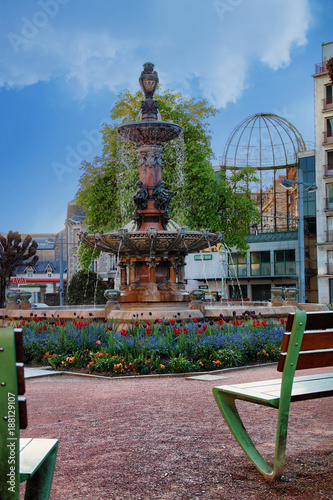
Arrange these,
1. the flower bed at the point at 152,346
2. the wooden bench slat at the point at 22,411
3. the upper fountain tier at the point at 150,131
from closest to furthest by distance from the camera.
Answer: the wooden bench slat at the point at 22,411 < the flower bed at the point at 152,346 < the upper fountain tier at the point at 150,131

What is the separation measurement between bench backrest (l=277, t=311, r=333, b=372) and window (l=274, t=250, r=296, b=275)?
151 ft

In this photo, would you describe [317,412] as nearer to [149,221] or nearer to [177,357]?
[177,357]

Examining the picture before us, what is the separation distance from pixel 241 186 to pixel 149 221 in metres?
16.0

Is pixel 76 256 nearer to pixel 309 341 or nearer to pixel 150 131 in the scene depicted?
pixel 150 131

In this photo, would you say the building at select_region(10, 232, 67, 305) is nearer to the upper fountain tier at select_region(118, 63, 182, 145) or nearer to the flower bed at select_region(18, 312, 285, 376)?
the upper fountain tier at select_region(118, 63, 182, 145)

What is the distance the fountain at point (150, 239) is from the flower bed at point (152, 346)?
3.99 m

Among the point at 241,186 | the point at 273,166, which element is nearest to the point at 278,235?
the point at 273,166

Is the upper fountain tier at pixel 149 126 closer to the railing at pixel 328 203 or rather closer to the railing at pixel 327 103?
the railing at pixel 328 203

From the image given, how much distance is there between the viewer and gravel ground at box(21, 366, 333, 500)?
3.92m

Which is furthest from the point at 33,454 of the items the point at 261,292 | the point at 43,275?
the point at 43,275

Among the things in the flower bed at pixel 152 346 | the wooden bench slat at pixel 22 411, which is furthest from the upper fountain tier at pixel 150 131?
the wooden bench slat at pixel 22 411

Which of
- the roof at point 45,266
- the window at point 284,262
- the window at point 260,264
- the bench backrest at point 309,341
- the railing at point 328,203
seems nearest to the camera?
the bench backrest at point 309,341

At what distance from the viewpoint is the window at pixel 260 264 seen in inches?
2021

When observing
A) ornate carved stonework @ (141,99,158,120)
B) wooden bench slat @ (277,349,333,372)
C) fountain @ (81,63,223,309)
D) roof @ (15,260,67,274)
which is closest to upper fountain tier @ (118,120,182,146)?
fountain @ (81,63,223,309)
